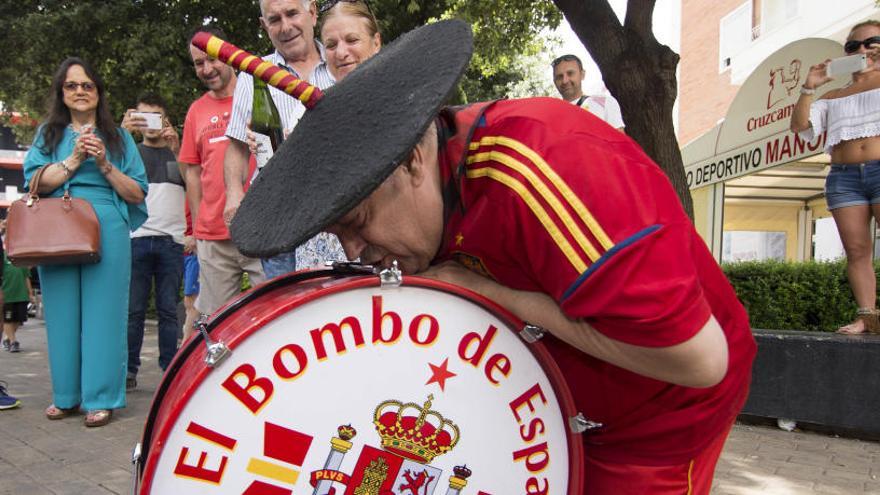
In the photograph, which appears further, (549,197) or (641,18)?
(641,18)

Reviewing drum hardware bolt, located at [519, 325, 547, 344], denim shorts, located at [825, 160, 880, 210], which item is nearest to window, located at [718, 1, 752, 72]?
denim shorts, located at [825, 160, 880, 210]

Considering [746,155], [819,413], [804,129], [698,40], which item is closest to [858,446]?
[819,413]

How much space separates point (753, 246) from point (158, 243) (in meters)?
14.4

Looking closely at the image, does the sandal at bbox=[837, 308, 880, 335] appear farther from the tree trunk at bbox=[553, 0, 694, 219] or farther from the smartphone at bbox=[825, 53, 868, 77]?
the smartphone at bbox=[825, 53, 868, 77]

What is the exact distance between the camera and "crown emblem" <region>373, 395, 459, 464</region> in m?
1.33

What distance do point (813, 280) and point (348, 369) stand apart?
4.67 m

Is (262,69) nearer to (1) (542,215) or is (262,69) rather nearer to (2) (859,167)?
(1) (542,215)

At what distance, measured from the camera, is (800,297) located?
4.99 m

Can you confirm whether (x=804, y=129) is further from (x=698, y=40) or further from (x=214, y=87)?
(x=698, y=40)

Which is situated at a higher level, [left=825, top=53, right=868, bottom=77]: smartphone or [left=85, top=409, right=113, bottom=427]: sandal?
[left=825, top=53, right=868, bottom=77]: smartphone

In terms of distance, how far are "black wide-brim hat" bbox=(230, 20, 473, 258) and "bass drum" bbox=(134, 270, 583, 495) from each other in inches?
7.4

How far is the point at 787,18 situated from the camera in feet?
59.7

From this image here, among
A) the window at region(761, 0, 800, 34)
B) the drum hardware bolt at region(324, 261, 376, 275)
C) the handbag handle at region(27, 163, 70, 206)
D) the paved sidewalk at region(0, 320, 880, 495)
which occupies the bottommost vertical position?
the paved sidewalk at region(0, 320, 880, 495)

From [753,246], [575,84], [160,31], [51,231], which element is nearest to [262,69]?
[51,231]
